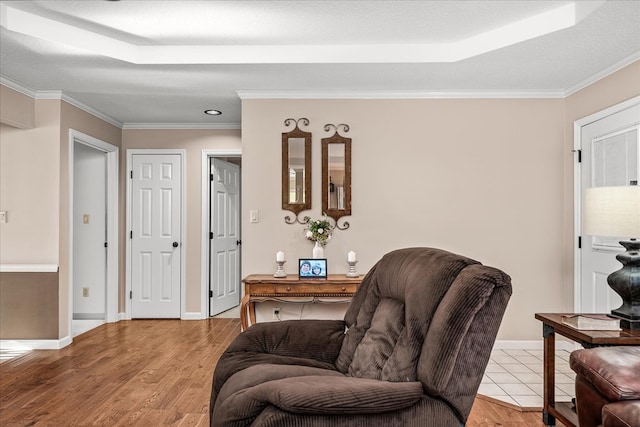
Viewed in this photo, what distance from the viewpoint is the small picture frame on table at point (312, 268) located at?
3904mm

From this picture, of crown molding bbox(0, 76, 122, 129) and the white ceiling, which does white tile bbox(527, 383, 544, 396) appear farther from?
crown molding bbox(0, 76, 122, 129)

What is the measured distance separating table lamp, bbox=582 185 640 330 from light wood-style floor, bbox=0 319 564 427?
0.82 metres

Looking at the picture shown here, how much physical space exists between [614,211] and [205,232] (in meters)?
4.31

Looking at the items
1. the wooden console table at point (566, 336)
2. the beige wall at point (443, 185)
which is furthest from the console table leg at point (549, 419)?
the beige wall at point (443, 185)

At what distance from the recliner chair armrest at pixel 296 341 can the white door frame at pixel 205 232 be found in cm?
336

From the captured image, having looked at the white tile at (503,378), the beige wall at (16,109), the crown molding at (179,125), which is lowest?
the white tile at (503,378)

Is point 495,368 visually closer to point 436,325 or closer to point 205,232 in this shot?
Answer: point 436,325

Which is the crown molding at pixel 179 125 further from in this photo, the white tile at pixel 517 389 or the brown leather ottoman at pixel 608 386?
the brown leather ottoman at pixel 608 386

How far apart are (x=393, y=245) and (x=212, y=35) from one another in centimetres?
228

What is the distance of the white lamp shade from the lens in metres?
2.29

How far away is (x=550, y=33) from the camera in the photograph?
2.95 m

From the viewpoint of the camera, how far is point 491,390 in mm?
3170

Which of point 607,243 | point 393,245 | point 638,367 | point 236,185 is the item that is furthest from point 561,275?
point 236,185

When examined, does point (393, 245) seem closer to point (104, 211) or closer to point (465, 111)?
point (465, 111)
